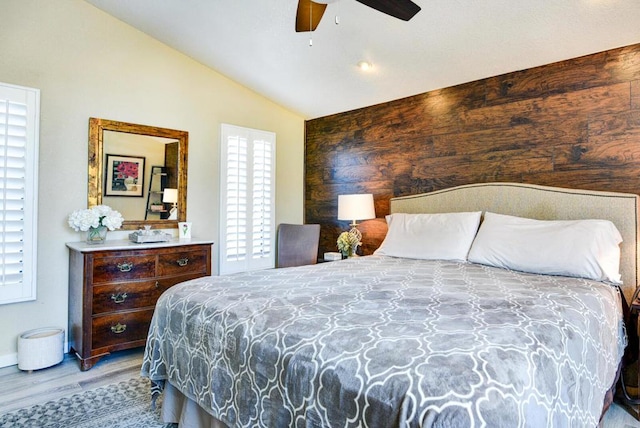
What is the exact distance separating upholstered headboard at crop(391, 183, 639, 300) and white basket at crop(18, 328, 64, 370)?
10.5ft

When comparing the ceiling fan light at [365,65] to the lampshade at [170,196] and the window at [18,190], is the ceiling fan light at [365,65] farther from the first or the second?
the window at [18,190]

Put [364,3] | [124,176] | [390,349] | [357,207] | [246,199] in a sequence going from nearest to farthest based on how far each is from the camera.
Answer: [390,349], [364,3], [124,176], [357,207], [246,199]

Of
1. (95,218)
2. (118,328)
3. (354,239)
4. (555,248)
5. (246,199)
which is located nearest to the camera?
(555,248)

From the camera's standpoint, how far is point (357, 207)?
3939mm

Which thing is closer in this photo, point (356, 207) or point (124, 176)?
point (124, 176)

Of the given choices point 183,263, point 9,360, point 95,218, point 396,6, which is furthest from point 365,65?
point 9,360

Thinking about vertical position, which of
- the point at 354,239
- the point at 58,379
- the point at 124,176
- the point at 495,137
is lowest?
the point at 58,379

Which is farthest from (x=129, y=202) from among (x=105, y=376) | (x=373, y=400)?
(x=373, y=400)

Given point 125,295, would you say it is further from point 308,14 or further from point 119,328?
point 308,14

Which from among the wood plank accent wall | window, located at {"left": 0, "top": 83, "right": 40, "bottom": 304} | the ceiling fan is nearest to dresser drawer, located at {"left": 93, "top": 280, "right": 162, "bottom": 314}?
window, located at {"left": 0, "top": 83, "right": 40, "bottom": 304}

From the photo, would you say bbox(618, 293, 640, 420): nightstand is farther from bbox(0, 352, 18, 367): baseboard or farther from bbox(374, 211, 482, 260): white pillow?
bbox(0, 352, 18, 367): baseboard

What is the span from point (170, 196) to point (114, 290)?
115 cm

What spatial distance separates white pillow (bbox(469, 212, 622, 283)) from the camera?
231cm

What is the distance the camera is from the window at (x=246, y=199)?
4.20m
